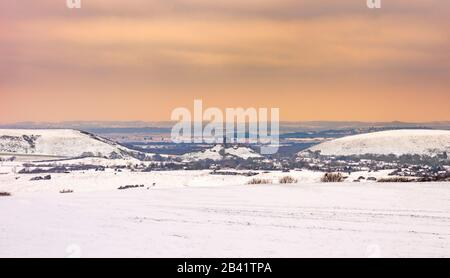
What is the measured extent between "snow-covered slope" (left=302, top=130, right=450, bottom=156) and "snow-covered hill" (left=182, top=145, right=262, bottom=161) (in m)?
25.3

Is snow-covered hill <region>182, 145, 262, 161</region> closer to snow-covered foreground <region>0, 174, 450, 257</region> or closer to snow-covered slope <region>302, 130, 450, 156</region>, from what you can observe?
snow-covered slope <region>302, 130, 450, 156</region>

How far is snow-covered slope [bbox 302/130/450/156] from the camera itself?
424 feet

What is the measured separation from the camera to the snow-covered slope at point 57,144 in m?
127

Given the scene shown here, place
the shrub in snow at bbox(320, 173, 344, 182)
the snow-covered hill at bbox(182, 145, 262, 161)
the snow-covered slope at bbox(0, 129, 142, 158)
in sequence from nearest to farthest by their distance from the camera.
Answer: the shrub in snow at bbox(320, 173, 344, 182), the snow-covered hill at bbox(182, 145, 262, 161), the snow-covered slope at bbox(0, 129, 142, 158)

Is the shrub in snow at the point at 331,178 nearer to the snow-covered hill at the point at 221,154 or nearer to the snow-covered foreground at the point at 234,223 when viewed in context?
the snow-covered foreground at the point at 234,223

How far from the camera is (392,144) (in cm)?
13725

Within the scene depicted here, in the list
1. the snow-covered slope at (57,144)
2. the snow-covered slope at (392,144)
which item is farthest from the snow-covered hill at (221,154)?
the snow-covered slope at (392,144)

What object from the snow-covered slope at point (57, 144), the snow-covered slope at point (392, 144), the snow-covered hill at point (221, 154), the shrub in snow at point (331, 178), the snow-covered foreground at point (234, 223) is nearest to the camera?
the snow-covered foreground at point (234, 223)

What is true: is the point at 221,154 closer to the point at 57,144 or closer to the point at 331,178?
the point at 57,144

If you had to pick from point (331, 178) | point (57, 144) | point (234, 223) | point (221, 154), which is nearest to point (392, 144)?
point (221, 154)

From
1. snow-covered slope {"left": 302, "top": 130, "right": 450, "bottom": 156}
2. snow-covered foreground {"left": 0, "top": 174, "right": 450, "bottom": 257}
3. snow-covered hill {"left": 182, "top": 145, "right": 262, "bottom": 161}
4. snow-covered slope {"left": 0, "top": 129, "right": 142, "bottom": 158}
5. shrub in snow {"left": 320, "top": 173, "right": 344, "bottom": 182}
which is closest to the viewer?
snow-covered foreground {"left": 0, "top": 174, "right": 450, "bottom": 257}

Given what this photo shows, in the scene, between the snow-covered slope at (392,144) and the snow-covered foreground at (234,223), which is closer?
the snow-covered foreground at (234,223)

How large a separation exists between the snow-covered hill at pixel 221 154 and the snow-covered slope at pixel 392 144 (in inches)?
997

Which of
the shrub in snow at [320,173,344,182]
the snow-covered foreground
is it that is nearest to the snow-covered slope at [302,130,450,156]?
the shrub in snow at [320,173,344,182]
